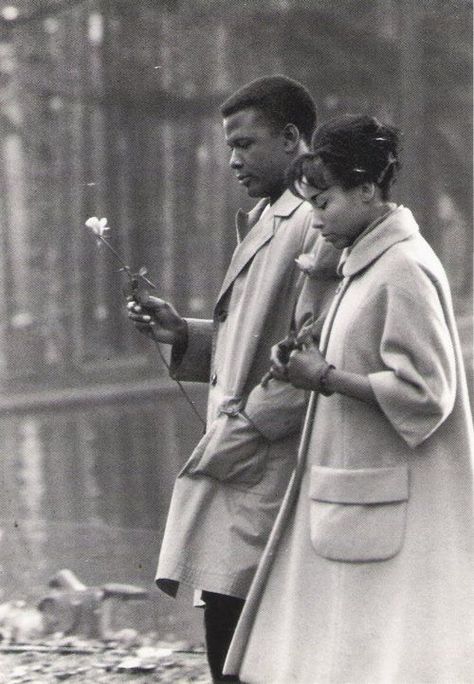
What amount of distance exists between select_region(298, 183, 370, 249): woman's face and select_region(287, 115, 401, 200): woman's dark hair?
0.06 feet

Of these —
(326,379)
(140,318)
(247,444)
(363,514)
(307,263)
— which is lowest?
(363,514)

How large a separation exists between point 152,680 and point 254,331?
5.16 ft

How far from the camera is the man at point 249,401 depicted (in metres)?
4.12

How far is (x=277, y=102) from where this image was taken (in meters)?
4.22

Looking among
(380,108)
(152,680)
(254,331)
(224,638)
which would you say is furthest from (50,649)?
(380,108)

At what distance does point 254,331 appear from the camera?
414cm

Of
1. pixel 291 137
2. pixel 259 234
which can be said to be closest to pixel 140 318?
pixel 259 234

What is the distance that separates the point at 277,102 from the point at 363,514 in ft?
3.82

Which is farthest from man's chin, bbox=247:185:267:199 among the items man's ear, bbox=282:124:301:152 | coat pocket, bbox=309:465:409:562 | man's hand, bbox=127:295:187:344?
coat pocket, bbox=309:465:409:562

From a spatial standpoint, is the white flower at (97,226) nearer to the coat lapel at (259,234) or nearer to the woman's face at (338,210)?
the coat lapel at (259,234)

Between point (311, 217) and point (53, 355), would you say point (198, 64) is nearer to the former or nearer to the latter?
point (53, 355)

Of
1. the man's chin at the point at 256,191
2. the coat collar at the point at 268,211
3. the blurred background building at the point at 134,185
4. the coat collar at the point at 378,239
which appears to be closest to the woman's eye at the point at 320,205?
the coat collar at the point at 378,239

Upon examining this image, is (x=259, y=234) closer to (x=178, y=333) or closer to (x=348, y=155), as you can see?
(x=178, y=333)

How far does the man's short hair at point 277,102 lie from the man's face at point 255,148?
0.02m
